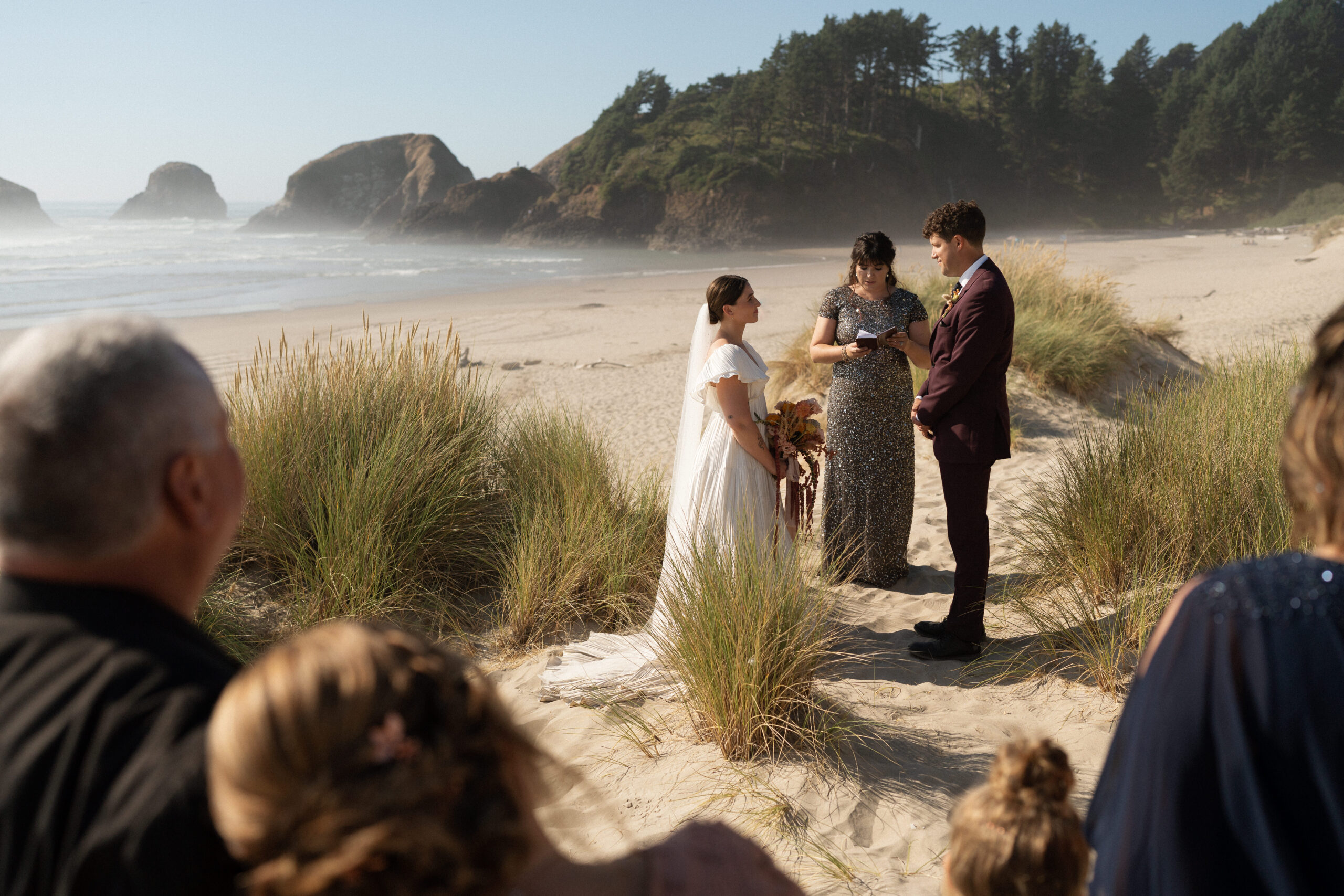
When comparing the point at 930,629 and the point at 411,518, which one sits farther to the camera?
the point at 411,518

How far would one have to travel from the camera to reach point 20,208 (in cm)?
7562

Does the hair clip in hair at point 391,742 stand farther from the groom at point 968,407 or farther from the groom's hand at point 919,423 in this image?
the groom's hand at point 919,423

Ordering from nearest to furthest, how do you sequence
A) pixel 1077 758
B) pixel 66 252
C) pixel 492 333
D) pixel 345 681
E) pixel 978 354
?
pixel 345 681 → pixel 1077 758 → pixel 978 354 → pixel 492 333 → pixel 66 252

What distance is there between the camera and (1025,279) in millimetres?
11078

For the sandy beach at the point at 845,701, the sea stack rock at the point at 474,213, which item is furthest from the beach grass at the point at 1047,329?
the sea stack rock at the point at 474,213

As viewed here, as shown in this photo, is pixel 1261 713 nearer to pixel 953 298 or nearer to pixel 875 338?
pixel 953 298

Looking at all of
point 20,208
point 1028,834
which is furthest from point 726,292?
point 20,208

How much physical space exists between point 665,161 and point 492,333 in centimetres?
4648

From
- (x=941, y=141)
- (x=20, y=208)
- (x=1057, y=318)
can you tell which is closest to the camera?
(x=1057, y=318)

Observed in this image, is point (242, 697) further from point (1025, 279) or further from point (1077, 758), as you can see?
point (1025, 279)

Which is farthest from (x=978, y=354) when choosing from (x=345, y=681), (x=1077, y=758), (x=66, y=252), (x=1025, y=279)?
(x=66, y=252)

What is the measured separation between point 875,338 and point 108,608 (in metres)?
4.39

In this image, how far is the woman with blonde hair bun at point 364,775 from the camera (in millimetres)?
808

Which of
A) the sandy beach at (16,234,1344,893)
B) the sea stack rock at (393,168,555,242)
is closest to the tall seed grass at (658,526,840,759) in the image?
the sandy beach at (16,234,1344,893)
